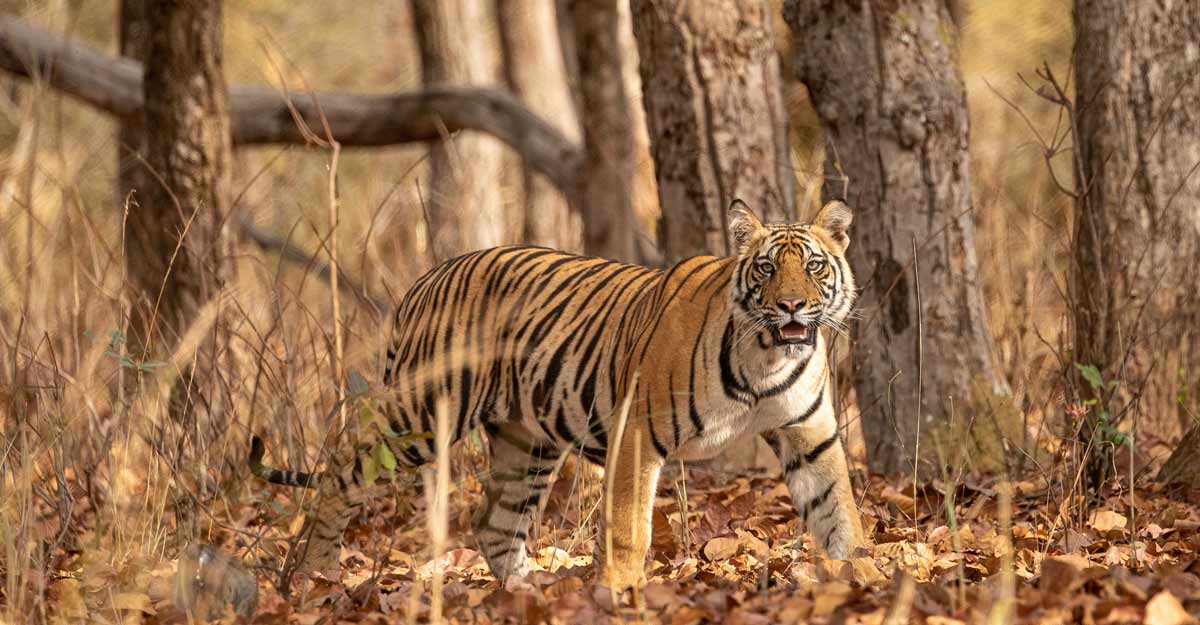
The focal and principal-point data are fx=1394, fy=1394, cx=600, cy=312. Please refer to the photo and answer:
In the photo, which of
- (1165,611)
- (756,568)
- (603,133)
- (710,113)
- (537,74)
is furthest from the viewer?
(537,74)

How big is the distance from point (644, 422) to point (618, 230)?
13.0 ft

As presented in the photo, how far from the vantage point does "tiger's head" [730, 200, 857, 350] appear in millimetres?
4074

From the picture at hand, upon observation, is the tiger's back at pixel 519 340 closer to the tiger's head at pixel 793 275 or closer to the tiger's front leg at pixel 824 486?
the tiger's head at pixel 793 275

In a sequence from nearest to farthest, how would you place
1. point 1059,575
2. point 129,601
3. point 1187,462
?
point 1059,575
point 129,601
point 1187,462

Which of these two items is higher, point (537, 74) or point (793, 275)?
point (537, 74)

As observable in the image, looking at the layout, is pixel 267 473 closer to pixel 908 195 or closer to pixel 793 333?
pixel 793 333

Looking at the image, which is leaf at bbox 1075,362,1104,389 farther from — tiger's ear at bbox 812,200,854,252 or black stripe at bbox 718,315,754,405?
black stripe at bbox 718,315,754,405

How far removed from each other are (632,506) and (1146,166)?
10.0 feet

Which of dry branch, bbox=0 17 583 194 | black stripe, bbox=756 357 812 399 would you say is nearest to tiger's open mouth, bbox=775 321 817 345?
black stripe, bbox=756 357 812 399

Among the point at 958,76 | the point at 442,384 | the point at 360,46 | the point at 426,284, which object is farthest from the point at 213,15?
the point at 360,46

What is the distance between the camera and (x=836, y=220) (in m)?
4.38

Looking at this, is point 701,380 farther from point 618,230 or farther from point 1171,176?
point 618,230

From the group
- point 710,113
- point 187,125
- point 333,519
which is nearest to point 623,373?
point 333,519

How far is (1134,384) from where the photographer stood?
18.7 ft
